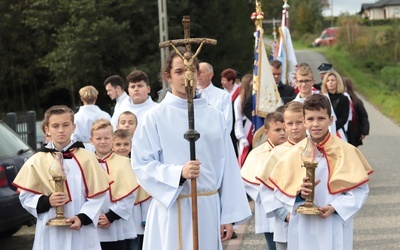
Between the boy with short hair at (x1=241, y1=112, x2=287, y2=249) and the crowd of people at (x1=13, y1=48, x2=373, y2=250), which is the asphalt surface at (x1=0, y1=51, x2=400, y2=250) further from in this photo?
the crowd of people at (x1=13, y1=48, x2=373, y2=250)

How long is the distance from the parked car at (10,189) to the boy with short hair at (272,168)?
11.5 ft

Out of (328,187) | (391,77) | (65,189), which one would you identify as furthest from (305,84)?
(391,77)

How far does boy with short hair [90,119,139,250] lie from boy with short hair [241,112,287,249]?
99 cm

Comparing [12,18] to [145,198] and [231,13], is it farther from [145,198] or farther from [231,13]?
[145,198]

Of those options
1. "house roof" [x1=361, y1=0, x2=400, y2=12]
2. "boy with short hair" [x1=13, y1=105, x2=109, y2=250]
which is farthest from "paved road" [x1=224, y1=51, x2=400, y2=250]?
"house roof" [x1=361, y1=0, x2=400, y2=12]

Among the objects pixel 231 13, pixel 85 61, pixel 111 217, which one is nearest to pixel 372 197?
pixel 111 217

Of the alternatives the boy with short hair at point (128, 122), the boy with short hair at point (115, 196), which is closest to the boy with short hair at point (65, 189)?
the boy with short hair at point (115, 196)

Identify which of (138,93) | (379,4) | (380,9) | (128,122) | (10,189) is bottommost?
(10,189)

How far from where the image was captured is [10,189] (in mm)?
9398

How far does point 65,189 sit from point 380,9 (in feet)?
494

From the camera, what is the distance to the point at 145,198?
296 inches

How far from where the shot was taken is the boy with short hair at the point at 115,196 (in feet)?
22.8

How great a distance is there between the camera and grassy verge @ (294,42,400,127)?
32609mm

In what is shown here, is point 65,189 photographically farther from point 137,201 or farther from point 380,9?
point 380,9
